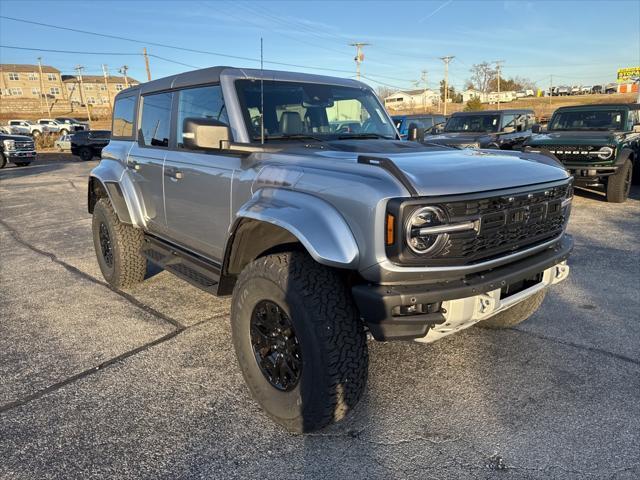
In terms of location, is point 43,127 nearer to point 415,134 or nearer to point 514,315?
point 415,134

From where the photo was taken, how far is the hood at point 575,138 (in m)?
9.30

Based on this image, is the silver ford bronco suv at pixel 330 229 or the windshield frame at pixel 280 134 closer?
the silver ford bronco suv at pixel 330 229

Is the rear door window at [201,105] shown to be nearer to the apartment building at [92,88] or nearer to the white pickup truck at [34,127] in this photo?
the white pickup truck at [34,127]

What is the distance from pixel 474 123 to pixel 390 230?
12.0m

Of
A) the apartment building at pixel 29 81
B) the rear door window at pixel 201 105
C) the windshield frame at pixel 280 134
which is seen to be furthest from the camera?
the apartment building at pixel 29 81

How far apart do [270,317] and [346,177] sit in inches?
35.6

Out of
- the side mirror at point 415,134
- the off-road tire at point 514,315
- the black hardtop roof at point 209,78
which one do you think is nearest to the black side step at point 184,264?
the black hardtop roof at point 209,78

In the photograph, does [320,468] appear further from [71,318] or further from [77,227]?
[77,227]

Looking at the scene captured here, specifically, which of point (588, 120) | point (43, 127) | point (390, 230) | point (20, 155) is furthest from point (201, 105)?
point (43, 127)

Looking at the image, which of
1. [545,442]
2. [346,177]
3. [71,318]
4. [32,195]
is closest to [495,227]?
[346,177]

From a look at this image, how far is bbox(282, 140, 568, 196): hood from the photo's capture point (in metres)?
2.28

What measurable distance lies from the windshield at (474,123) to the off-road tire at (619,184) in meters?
3.79

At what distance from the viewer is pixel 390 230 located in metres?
2.17

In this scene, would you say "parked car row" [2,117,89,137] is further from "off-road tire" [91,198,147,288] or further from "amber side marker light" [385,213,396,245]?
"amber side marker light" [385,213,396,245]
